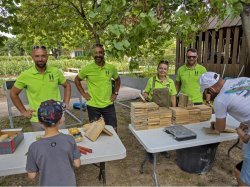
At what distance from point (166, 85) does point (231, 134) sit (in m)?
1.20

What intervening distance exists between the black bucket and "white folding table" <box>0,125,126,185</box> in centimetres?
130

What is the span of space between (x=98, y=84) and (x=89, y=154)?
1.60 metres

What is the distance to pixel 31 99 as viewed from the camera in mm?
3084

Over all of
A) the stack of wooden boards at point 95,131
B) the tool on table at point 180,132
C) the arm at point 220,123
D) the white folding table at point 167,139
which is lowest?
the white folding table at point 167,139

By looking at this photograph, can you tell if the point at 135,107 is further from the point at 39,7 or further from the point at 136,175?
the point at 39,7

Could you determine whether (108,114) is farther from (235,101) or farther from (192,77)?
(235,101)

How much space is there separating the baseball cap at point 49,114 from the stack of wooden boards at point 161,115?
1.27 metres

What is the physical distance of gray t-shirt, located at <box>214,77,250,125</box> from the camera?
2252mm

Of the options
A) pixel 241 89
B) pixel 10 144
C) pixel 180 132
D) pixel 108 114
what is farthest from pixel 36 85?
pixel 241 89

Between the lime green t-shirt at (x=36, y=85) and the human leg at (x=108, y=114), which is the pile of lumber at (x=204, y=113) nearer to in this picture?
the human leg at (x=108, y=114)

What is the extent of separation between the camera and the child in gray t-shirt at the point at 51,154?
67.9 inches

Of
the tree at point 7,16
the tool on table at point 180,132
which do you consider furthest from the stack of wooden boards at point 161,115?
the tree at point 7,16

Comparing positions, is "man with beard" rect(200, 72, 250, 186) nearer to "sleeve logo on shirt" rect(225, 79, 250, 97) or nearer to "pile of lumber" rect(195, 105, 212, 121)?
"sleeve logo on shirt" rect(225, 79, 250, 97)

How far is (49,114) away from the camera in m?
1.77
